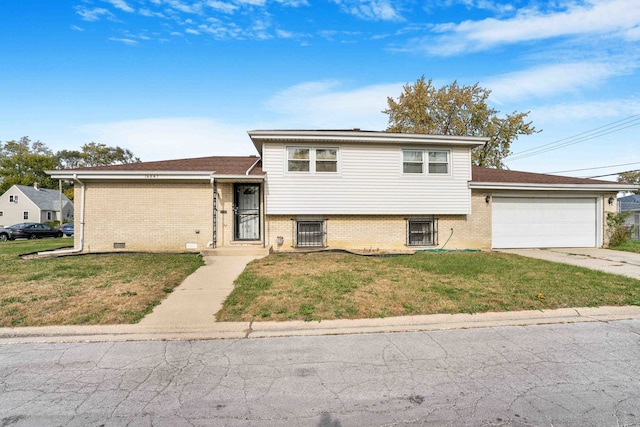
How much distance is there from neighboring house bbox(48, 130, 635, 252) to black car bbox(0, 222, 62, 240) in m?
19.5

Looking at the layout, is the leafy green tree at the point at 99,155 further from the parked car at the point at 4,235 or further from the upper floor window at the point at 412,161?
the upper floor window at the point at 412,161

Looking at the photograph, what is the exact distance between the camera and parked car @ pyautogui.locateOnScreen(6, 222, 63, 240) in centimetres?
2489

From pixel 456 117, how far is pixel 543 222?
49.8 ft

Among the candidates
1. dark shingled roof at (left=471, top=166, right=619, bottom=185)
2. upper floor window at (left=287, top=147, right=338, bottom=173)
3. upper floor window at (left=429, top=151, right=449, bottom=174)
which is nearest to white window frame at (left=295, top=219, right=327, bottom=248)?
upper floor window at (left=287, top=147, right=338, bottom=173)

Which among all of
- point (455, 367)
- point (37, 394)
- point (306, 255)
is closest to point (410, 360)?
point (455, 367)

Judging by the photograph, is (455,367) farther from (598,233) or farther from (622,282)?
(598,233)

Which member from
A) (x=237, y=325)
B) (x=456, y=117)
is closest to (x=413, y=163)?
(x=237, y=325)

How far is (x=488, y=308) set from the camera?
5.30 m

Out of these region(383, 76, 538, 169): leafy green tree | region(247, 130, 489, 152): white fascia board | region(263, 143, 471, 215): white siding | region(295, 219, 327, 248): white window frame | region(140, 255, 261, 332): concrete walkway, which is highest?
region(383, 76, 538, 169): leafy green tree

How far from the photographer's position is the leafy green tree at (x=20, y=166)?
5319 cm

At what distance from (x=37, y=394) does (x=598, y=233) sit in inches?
700

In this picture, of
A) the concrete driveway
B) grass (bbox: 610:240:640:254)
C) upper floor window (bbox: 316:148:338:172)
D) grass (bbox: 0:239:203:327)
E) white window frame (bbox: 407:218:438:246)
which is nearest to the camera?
grass (bbox: 0:239:203:327)

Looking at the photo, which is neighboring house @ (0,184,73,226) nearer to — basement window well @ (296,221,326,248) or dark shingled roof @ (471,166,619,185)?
basement window well @ (296,221,326,248)

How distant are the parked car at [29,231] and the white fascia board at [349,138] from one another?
79.5ft
